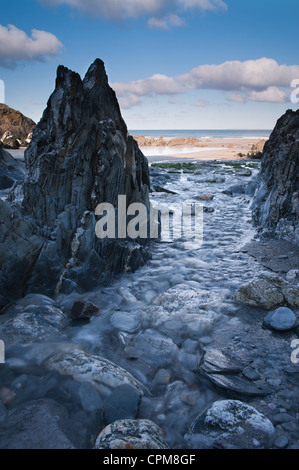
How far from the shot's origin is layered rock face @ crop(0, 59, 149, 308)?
15.6 feet

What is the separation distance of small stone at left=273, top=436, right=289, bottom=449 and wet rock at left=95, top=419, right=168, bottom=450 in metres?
0.91

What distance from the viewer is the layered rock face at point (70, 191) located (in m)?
4.77

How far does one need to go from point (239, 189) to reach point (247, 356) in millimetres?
12547

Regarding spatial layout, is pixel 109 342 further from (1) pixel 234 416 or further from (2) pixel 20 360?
(1) pixel 234 416

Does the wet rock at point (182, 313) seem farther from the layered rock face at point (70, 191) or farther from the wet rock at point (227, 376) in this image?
the layered rock face at point (70, 191)

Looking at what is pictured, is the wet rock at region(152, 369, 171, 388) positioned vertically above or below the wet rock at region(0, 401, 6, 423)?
below

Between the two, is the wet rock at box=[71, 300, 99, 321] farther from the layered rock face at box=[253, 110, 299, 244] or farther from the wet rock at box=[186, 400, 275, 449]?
the layered rock face at box=[253, 110, 299, 244]

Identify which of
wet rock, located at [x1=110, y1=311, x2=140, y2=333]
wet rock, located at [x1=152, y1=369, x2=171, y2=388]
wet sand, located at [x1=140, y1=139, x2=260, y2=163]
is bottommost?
wet rock, located at [x1=152, y1=369, x2=171, y2=388]

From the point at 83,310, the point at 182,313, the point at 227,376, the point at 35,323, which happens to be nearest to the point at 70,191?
the point at 83,310

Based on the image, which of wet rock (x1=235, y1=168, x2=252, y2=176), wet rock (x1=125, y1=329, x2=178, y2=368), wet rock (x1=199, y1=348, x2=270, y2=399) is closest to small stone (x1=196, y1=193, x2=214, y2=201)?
wet rock (x1=235, y1=168, x2=252, y2=176)

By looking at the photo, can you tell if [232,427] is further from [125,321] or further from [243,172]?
[243,172]

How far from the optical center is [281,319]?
3891 millimetres

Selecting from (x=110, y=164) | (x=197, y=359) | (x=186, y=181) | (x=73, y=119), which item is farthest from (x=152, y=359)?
(x=186, y=181)
